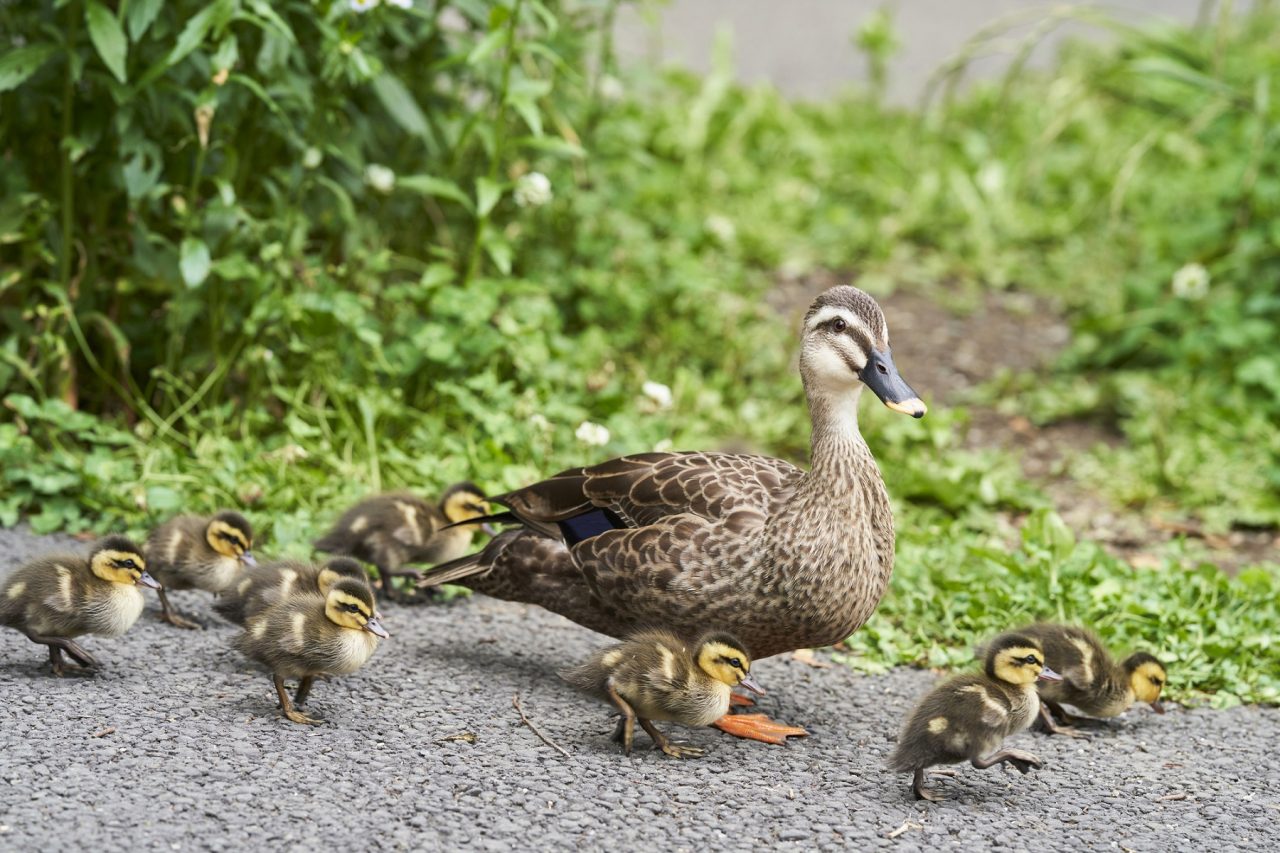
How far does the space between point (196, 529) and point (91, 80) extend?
6.92 ft

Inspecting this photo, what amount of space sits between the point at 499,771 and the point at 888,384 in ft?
5.56

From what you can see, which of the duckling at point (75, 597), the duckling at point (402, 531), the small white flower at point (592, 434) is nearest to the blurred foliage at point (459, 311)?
the small white flower at point (592, 434)

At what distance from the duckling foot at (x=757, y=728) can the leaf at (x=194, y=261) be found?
2.75 metres

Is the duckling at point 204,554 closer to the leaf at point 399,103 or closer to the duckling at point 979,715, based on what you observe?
the leaf at point 399,103

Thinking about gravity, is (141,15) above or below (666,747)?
above

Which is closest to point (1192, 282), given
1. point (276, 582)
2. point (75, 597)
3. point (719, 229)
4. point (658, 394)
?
point (719, 229)

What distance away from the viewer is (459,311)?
7.02 meters

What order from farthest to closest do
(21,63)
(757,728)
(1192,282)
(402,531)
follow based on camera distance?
(1192,282)
(21,63)
(402,531)
(757,728)

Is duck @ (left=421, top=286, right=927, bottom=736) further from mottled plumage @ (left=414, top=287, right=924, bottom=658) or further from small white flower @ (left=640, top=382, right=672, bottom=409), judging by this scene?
small white flower @ (left=640, top=382, right=672, bottom=409)

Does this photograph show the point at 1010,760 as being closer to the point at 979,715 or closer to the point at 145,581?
the point at 979,715

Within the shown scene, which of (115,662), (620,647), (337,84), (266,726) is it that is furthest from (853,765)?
(337,84)

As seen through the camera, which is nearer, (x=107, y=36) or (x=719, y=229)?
(x=107, y=36)

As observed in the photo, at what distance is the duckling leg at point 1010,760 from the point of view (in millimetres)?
4594

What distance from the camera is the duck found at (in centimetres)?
487
